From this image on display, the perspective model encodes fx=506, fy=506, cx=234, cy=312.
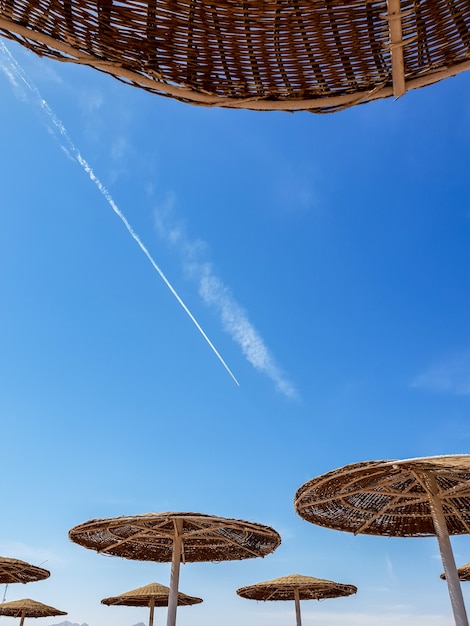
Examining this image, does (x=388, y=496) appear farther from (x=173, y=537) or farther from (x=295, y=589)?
(x=295, y=589)

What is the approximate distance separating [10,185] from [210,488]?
54.0 feet

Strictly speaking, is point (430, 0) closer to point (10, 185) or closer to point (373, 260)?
point (10, 185)

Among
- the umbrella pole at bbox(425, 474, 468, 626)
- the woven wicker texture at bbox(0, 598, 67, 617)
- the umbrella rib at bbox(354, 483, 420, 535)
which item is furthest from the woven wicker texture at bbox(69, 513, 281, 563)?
the woven wicker texture at bbox(0, 598, 67, 617)

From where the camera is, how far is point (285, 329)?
15.5 m

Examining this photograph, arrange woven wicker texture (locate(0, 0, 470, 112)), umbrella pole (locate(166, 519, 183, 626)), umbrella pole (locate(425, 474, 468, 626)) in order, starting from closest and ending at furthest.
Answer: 1. woven wicker texture (locate(0, 0, 470, 112))
2. umbrella pole (locate(425, 474, 468, 626))
3. umbrella pole (locate(166, 519, 183, 626))

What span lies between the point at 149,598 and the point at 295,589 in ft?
14.3

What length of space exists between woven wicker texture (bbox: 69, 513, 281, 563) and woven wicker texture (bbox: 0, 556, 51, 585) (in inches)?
89.0

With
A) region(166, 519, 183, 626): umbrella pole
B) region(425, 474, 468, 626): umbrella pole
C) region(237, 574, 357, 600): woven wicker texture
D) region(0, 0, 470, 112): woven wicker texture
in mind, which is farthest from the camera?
region(237, 574, 357, 600): woven wicker texture

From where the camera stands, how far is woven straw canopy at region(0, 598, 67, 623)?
13.3 meters

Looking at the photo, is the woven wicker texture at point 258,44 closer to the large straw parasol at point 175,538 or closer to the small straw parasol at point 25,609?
the large straw parasol at point 175,538

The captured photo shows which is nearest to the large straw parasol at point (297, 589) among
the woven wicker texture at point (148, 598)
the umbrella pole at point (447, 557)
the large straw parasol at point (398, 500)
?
the woven wicker texture at point (148, 598)

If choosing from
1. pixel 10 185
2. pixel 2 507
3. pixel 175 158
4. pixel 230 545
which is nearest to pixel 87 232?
pixel 10 185

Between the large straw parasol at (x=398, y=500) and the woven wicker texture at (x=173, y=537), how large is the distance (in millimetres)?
1327

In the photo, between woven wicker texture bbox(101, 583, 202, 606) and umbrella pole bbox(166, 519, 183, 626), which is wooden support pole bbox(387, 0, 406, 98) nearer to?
umbrella pole bbox(166, 519, 183, 626)
